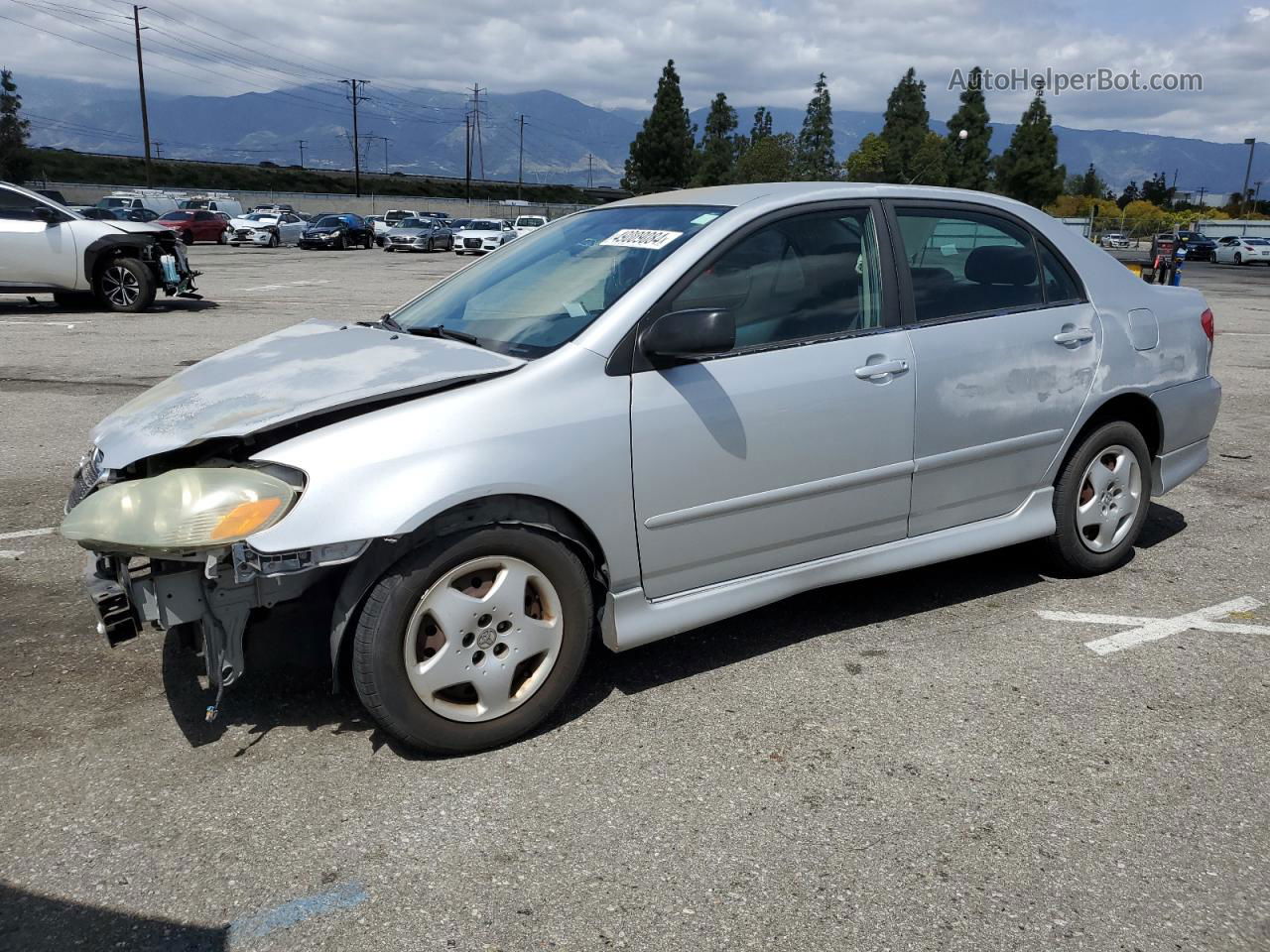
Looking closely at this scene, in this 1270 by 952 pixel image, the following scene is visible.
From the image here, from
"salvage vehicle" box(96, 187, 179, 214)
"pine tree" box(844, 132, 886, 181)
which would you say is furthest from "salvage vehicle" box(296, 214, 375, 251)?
"pine tree" box(844, 132, 886, 181)

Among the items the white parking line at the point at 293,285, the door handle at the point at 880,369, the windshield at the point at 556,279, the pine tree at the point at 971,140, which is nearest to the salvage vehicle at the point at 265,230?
the white parking line at the point at 293,285

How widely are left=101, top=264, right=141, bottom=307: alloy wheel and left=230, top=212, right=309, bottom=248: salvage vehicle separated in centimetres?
2843

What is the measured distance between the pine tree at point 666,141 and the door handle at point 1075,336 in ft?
271

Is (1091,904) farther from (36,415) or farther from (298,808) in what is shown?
(36,415)

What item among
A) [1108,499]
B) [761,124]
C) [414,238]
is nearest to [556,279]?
[1108,499]

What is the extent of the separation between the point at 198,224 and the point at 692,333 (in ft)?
138

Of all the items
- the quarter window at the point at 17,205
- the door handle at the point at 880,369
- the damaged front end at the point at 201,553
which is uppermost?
the quarter window at the point at 17,205

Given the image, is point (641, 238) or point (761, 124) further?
point (761, 124)

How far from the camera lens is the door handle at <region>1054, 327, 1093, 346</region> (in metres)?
4.28

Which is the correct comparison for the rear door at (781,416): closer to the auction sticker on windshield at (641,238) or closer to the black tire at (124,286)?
the auction sticker on windshield at (641,238)

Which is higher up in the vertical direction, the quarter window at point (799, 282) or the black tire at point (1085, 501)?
the quarter window at point (799, 282)

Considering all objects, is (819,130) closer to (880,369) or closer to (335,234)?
(335,234)

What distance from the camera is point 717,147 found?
98.0 metres

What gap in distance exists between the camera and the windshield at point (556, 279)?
137 inches
